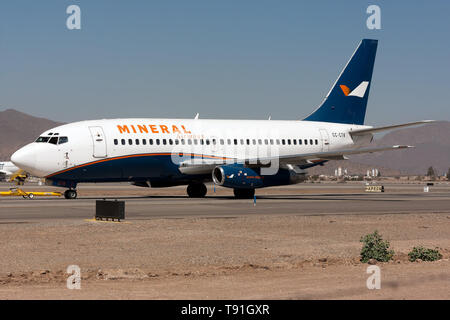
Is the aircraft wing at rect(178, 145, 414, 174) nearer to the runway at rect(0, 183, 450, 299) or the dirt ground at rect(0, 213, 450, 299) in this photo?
the runway at rect(0, 183, 450, 299)

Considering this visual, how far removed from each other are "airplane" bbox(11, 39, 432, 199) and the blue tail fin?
7cm

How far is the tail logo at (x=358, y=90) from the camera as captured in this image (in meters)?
48.3

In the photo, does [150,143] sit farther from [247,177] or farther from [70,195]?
[247,177]

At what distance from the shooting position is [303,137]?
4609 cm

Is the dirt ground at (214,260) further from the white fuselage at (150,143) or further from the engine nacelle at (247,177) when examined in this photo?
the white fuselage at (150,143)

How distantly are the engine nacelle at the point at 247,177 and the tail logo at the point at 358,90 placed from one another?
10177mm

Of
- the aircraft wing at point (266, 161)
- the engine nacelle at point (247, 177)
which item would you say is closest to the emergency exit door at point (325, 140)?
the aircraft wing at point (266, 161)

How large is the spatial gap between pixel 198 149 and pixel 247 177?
4096mm

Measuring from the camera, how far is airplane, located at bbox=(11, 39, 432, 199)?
37406 mm

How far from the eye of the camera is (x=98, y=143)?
3775cm

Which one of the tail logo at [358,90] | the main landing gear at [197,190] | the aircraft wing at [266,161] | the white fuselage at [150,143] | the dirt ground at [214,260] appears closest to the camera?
the dirt ground at [214,260]
